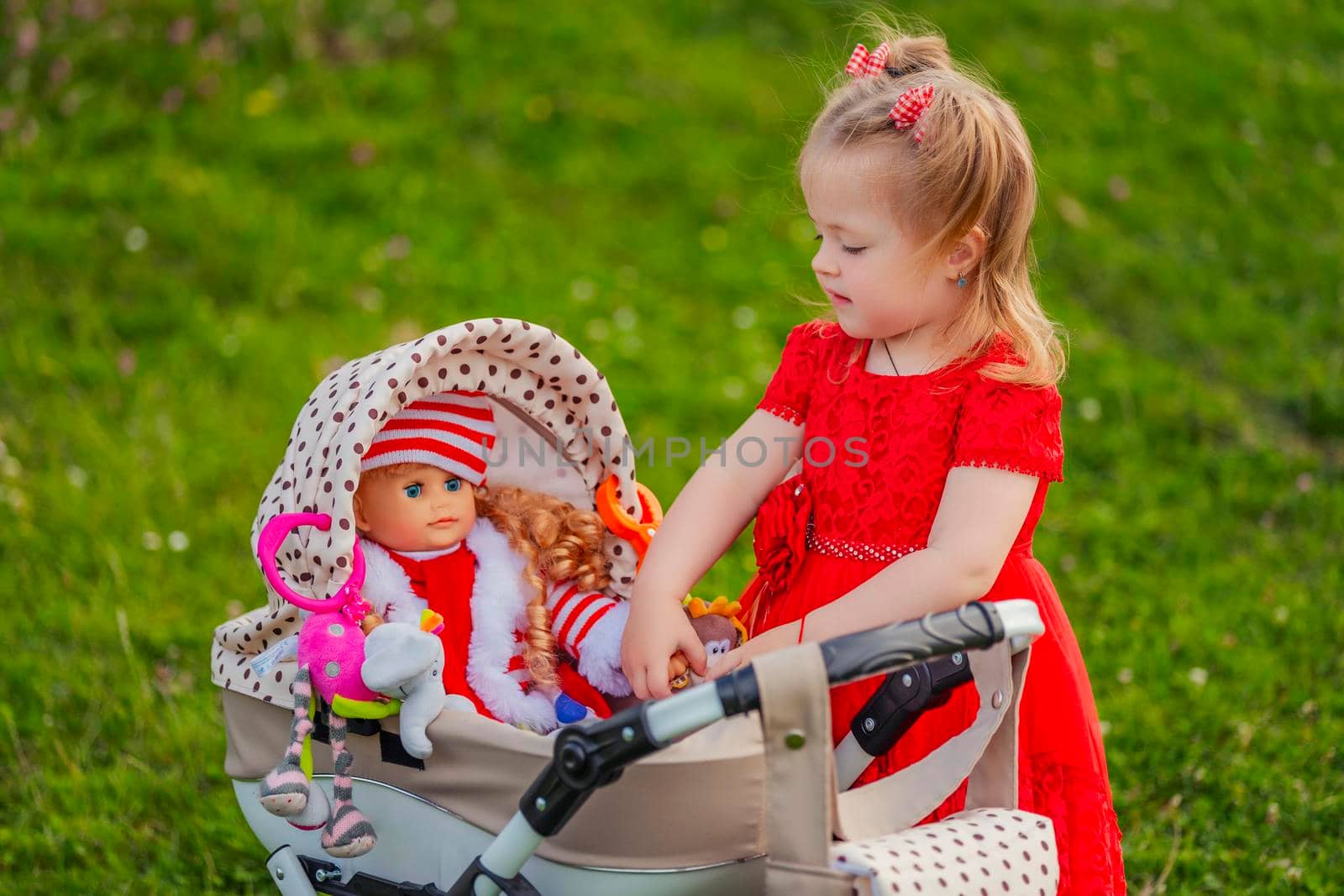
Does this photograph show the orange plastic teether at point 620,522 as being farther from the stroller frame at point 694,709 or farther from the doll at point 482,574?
the stroller frame at point 694,709

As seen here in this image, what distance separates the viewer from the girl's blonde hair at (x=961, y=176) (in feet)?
6.83

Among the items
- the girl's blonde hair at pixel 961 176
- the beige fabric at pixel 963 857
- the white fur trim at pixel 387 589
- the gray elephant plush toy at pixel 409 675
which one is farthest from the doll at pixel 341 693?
the girl's blonde hair at pixel 961 176

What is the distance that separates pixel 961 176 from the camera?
2.09m

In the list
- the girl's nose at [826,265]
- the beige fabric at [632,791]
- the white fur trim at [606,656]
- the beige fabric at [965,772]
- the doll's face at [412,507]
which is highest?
the girl's nose at [826,265]

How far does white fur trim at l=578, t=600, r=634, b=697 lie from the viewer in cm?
244

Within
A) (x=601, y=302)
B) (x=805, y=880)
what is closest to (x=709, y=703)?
(x=805, y=880)

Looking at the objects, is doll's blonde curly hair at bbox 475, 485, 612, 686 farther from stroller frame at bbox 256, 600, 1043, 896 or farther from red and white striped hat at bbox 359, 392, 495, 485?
stroller frame at bbox 256, 600, 1043, 896

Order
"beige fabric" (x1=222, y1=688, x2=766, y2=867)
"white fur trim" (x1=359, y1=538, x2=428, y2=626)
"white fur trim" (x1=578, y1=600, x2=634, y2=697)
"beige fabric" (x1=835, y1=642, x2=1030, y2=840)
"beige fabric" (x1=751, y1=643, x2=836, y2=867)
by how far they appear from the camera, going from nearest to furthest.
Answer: "beige fabric" (x1=751, y1=643, x2=836, y2=867) < "beige fabric" (x1=222, y1=688, x2=766, y2=867) < "beige fabric" (x1=835, y1=642, x2=1030, y2=840) < "white fur trim" (x1=359, y1=538, x2=428, y2=626) < "white fur trim" (x1=578, y1=600, x2=634, y2=697)

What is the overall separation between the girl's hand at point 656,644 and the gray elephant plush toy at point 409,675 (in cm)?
37

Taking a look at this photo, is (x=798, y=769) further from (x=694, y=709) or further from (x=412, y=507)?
(x=412, y=507)

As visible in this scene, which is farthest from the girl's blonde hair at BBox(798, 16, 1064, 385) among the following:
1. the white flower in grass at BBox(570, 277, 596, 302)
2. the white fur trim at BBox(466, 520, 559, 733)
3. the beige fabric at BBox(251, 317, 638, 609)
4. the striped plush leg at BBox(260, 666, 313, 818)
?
the white flower in grass at BBox(570, 277, 596, 302)

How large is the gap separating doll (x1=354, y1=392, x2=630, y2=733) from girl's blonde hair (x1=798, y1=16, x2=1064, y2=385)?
0.79 metres

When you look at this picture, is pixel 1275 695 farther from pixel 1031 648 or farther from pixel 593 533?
pixel 593 533

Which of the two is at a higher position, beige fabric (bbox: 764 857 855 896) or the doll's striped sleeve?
beige fabric (bbox: 764 857 855 896)
